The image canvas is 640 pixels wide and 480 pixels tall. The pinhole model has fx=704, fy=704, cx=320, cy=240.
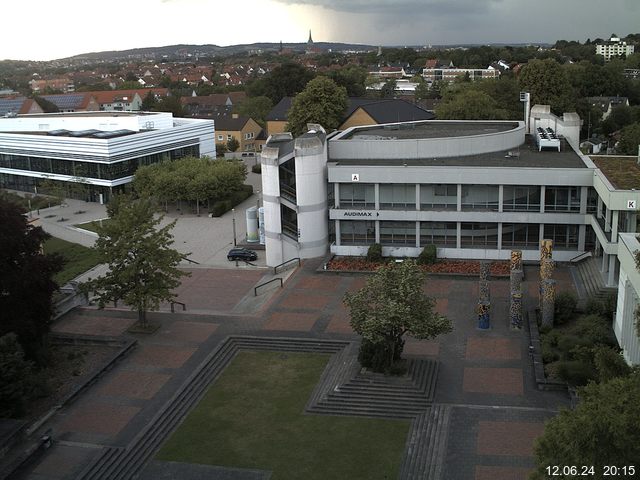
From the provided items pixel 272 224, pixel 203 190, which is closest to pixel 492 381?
pixel 272 224

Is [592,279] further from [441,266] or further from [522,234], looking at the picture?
[441,266]

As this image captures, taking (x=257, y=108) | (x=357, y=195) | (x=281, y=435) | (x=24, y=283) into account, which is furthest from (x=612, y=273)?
(x=257, y=108)

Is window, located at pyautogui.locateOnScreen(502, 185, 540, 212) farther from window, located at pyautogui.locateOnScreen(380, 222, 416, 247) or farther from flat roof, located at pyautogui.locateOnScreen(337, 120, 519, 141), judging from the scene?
flat roof, located at pyautogui.locateOnScreen(337, 120, 519, 141)

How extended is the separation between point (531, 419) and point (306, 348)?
10.4 m

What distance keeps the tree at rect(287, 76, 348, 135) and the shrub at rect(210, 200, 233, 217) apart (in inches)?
795

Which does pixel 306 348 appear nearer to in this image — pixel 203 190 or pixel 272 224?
pixel 272 224

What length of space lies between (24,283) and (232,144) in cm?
6636

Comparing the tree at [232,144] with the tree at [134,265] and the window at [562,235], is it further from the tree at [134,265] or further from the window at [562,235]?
the tree at [134,265]

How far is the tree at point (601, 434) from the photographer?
13039 millimetres

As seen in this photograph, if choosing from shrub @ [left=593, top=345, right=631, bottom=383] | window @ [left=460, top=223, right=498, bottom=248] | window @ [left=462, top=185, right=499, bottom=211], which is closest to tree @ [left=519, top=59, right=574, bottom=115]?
window @ [left=462, top=185, right=499, bottom=211]

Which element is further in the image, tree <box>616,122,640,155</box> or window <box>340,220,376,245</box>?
tree <box>616,122,640,155</box>

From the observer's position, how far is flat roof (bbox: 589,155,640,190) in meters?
35.8

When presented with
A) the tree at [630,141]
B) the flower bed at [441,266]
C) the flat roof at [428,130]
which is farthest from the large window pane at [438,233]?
the tree at [630,141]

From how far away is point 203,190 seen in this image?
5941cm
